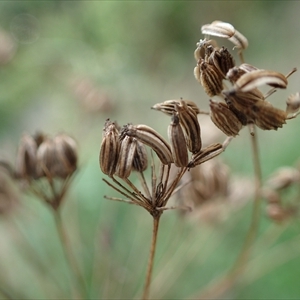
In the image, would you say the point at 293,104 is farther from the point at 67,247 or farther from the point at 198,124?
the point at 67,247

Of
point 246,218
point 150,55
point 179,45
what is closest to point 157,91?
point 150,55

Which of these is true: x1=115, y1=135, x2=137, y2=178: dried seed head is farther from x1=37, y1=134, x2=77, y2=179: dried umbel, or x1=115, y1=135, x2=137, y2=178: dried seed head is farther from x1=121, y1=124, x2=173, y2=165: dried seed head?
x1=37, y1=134, x2=77, y2=179: dried umbel

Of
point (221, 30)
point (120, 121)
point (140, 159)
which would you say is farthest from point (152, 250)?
point (120, 121)

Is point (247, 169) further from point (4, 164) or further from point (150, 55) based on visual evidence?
point (150, 55)

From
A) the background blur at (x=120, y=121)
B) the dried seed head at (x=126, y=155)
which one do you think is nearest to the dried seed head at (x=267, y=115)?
the dried seed head at (x=126, y=155)

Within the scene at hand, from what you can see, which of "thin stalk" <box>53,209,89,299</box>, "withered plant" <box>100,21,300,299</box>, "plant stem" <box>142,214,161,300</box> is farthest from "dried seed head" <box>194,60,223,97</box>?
"thin stalk" <box>53,209,89,299</box>

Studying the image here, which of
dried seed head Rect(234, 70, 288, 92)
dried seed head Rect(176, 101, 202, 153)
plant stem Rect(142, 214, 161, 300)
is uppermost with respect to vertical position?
dried seed head Rect(234, 70, 288, 92)

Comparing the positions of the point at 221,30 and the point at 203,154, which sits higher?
the point at 221,30
